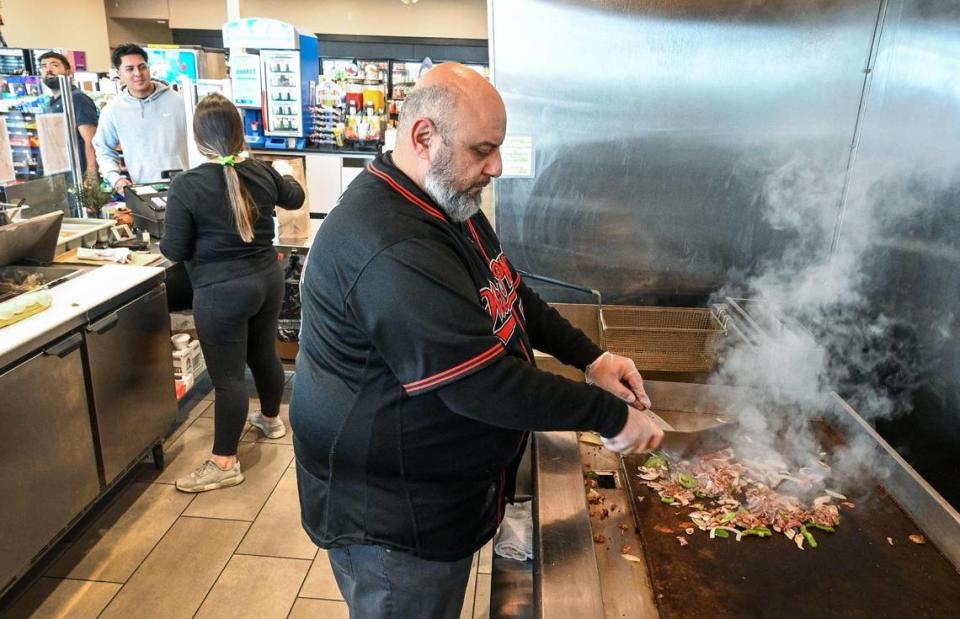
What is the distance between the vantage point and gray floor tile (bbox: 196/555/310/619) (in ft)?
7.52

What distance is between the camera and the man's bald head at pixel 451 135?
4.00 feet

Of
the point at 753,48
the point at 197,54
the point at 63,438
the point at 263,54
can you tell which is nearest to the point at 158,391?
the point at 63,438

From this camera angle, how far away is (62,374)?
2.28 m

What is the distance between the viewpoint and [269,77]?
14.9 ft

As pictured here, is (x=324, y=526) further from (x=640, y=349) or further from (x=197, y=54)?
(x=197, y=54)

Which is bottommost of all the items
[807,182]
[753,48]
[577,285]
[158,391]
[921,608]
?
[158,391]

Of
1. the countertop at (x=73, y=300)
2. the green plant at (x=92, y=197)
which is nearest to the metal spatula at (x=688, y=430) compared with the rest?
the countertop at (x=73, y=300)

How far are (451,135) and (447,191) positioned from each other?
111 millimetres

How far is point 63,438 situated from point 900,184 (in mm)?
3138

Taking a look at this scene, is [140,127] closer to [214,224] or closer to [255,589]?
[214,224]

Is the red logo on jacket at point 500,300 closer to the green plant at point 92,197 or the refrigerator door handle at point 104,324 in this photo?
the refrigerator door handle at point 104,324

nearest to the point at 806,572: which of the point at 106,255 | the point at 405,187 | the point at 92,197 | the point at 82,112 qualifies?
the point at 405,187

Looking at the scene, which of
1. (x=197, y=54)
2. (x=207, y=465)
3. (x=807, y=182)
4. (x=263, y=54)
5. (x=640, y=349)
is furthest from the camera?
(x=197, y=54)

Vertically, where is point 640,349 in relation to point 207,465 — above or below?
above
